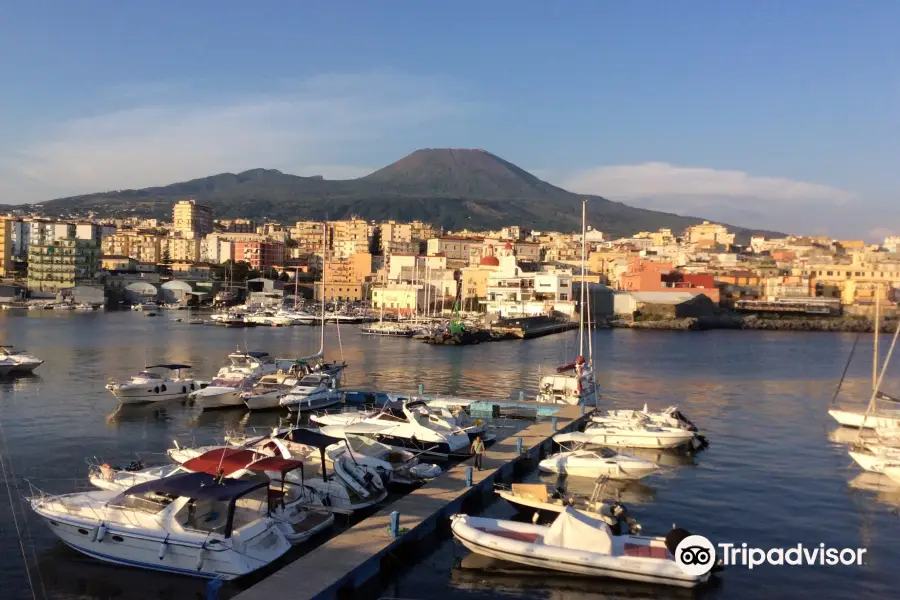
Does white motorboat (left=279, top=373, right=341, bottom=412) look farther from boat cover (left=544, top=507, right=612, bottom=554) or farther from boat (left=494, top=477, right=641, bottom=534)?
boat cover (left=544, top=507, right=612, bottom=554)

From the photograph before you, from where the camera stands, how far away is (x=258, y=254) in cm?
10756

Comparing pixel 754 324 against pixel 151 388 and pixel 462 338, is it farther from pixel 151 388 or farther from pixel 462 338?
pixel 151 388

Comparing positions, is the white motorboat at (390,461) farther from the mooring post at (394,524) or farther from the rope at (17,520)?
the rope at (17,520)

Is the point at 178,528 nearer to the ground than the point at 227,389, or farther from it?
farther from it

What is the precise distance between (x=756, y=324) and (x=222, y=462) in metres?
65.2

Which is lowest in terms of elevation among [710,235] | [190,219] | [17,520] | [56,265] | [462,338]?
[462,338]

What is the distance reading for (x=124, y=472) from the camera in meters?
12.4

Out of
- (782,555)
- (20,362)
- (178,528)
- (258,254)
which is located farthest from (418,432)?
(258,254)

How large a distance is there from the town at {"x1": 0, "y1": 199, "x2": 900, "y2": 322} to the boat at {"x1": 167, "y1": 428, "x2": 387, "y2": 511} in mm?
51519

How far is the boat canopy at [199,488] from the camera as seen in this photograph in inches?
382

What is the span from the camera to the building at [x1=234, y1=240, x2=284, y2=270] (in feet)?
352

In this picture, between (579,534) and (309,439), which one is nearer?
(579,534)

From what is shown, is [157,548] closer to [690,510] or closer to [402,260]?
[690,510]

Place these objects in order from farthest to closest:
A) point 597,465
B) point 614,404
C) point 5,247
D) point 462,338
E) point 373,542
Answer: point 5,247, point 462,338, point 614,404, point 597,465, point 373,542
